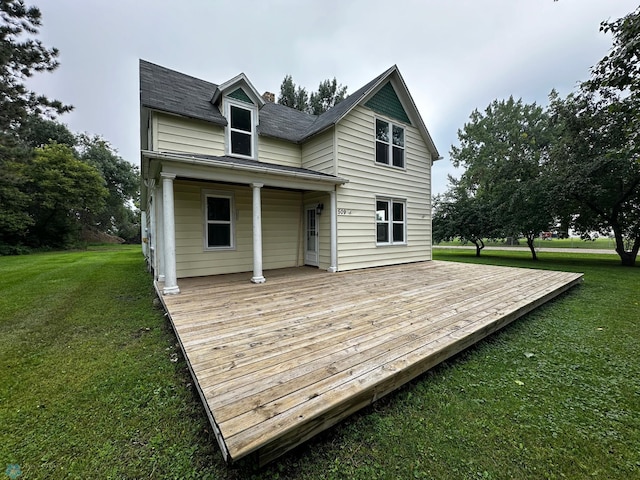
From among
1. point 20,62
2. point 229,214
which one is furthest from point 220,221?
point 20,62

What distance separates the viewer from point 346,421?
79.9 inches

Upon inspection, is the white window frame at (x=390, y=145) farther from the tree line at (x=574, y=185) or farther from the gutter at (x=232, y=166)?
the tree line at (x=574, y=185)

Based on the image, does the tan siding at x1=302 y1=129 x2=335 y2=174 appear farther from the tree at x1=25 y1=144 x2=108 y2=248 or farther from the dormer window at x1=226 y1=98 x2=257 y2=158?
the tree at x1=25 y1=144 x2=108 y2=248

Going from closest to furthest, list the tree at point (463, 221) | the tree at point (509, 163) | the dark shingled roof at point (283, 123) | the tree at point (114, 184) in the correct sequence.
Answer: the dark shingled roof at point (283, 123) → the tree at point (509, 163) → the tree at point (463, 221) → the tree at point (114, 184)

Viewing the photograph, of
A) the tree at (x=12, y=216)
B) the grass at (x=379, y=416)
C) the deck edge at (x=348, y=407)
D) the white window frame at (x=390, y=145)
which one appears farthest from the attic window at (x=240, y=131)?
the tree at (x=12, y=216)

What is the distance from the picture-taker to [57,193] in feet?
63.8

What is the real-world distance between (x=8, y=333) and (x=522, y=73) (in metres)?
21.1

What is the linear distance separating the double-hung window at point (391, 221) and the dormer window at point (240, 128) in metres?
4.36

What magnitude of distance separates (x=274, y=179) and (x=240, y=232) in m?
2.08

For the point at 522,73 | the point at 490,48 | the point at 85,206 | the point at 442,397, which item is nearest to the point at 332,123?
the point at 442,397

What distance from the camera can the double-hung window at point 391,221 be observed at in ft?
28.7

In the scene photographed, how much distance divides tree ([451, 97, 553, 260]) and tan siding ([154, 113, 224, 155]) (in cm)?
1345

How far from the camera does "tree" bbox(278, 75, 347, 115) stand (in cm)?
2138

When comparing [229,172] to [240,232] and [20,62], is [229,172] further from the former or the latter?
[20,62]
